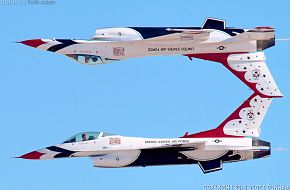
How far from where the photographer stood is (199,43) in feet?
151

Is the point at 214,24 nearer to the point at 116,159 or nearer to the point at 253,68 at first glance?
the point at 253,68

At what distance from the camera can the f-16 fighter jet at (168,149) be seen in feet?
149

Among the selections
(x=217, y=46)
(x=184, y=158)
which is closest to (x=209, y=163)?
(x=184, y=158)

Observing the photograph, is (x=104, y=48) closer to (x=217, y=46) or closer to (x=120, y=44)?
(x=120, y=44)

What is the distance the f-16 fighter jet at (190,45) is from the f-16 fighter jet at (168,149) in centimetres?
196

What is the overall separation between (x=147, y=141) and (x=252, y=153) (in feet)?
11.4

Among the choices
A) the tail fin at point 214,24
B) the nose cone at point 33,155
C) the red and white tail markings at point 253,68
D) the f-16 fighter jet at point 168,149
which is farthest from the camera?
the tail fin at point 214,24

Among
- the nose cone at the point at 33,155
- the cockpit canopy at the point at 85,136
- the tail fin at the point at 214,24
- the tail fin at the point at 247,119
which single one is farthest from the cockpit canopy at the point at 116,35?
the nose cone at the point at 33,155

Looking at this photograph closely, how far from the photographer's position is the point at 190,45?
151ft

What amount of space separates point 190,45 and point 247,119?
124 inches

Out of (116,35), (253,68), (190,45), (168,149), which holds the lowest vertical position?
(168,149)

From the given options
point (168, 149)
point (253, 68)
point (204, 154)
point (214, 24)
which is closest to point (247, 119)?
point (253, 68)

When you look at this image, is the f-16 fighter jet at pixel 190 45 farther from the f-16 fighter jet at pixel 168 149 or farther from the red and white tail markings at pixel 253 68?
the f-16 fighter jet at pixel 168 149

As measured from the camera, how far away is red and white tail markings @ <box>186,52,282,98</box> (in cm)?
4619
